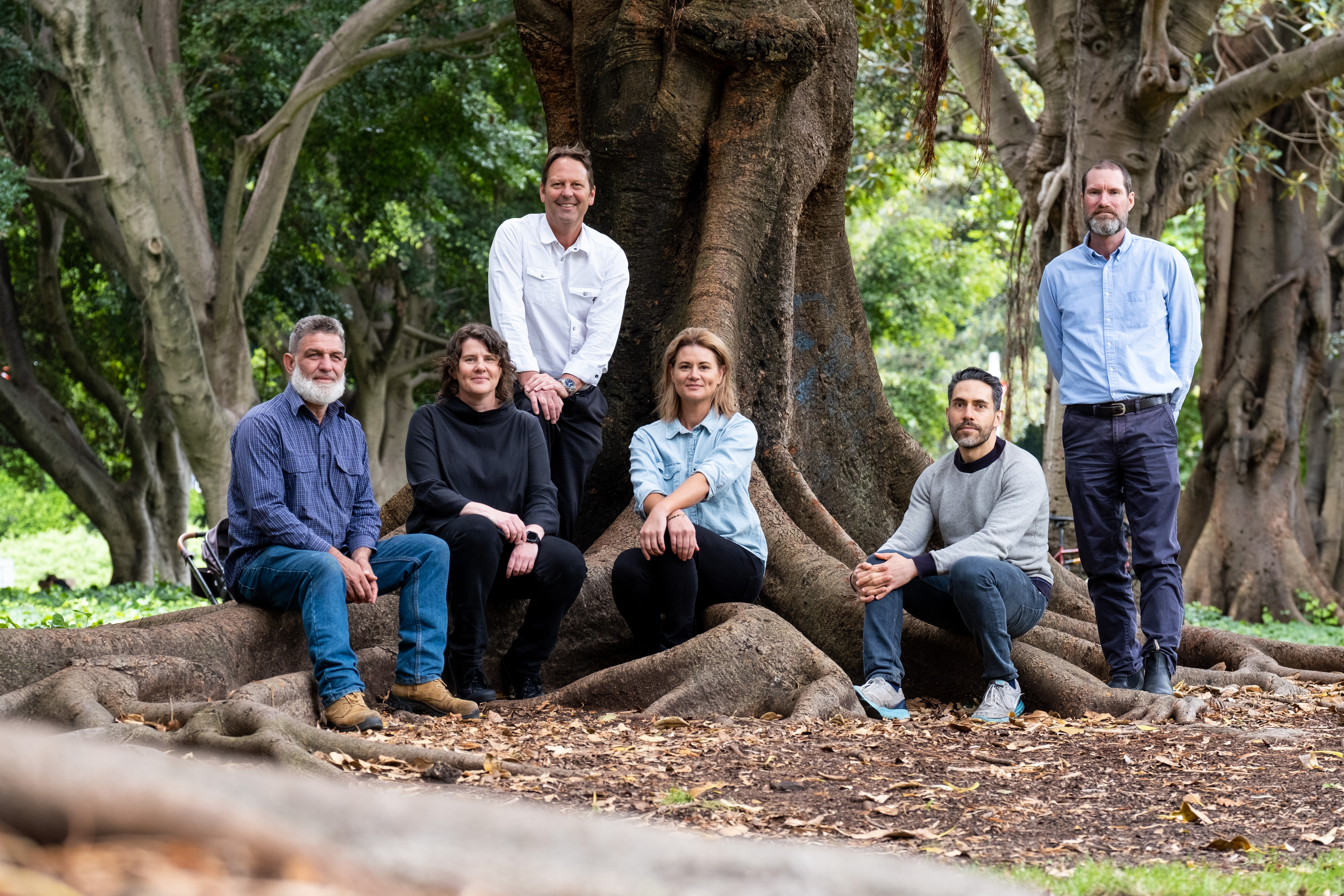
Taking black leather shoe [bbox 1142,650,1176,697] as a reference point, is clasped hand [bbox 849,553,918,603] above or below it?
above

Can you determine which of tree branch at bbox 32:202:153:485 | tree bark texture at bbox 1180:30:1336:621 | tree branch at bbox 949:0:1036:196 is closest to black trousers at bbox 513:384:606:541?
tree branch at bbox 949:0:1036:196

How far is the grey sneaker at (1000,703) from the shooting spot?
Result: 17.7 feet

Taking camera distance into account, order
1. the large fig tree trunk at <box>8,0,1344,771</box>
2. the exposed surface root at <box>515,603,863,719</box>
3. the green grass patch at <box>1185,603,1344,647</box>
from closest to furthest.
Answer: the large fig tree trunk at <box>8,0,1344,771</box> → the exposed surface root at <box>515,603,863,719</box> → the green grass patch at <box>1185,603,1344,647</box>


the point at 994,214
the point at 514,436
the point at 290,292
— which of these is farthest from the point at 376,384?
the point at 514,436

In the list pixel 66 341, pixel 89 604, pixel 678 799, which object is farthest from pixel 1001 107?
pixel 66 341

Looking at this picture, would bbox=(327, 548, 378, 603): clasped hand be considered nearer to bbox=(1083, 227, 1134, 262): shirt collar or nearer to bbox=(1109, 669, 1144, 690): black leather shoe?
bbox=(1109, 669, 1144, 690): black leather shoe

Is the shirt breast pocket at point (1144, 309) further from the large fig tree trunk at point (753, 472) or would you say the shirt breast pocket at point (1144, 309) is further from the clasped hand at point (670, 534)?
the clasped hand at point (670, 534)

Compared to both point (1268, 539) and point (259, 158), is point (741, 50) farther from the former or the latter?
point (259, 158)

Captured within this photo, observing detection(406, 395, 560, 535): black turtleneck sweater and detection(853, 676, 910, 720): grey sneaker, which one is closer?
detection(853, 676, 910, 720): grey sneaker

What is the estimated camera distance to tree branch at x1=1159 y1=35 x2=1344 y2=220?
35.2 ft

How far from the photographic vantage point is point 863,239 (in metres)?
28.6

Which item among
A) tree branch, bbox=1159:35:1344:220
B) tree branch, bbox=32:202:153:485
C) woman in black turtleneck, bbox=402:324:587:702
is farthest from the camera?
tree branch, bbox=32:202:153:485

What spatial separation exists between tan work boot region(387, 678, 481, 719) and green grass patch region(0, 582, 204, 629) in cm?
234

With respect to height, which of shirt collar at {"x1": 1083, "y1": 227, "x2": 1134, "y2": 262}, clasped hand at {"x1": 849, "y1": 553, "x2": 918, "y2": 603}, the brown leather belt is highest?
shirt collar at {"x1": 1083, "y1": 227, "x2": 1134, "y2": 262}
